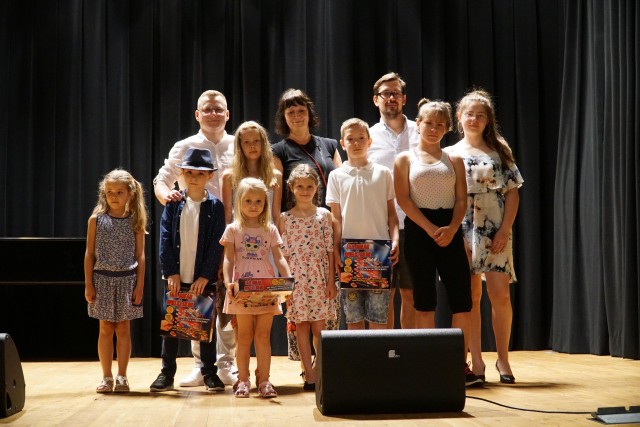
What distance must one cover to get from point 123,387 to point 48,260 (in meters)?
2.08

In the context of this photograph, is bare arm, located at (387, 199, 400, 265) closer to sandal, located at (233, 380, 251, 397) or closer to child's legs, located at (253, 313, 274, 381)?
child's legs, located at (253, 313, 274, 381)

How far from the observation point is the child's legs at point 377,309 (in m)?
4.03

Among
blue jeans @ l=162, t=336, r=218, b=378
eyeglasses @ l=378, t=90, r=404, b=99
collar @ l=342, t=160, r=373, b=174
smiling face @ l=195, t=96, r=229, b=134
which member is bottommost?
blue jeans @ l=162, t=336, r=218, b=378

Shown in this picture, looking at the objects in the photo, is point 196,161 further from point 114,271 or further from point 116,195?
point 114,271

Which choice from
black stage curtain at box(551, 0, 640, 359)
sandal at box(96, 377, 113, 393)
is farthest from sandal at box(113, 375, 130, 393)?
black stage curtain at box(551, 0, 640, 359)

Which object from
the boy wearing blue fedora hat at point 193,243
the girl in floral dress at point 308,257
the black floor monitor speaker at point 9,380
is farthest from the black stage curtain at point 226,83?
the black floor monitor speaker at point 9,380

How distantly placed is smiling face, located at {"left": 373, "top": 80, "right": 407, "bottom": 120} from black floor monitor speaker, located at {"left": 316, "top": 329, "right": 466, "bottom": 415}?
1.77 m

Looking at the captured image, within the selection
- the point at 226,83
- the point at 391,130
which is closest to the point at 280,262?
the point at 391,130

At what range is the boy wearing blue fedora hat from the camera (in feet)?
13.0

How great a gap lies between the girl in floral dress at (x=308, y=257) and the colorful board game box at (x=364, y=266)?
91mm

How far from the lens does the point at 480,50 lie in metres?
6.54

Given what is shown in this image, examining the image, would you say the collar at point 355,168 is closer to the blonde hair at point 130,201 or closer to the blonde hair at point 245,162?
the blonde hair at point 245,162

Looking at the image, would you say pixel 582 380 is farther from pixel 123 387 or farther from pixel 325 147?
pixel 123 387

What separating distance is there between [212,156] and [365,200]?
976mm
